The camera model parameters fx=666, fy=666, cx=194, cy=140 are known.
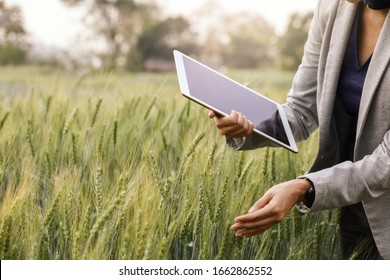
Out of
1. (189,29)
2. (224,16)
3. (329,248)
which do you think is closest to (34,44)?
(189,29)

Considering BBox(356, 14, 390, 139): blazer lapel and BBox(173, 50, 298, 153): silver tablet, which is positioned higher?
BBox(356, 14, 390, 139): blazer lapel

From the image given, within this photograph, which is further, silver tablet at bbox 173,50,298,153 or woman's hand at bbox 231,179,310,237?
silver tablet at bbox 173,50,298,153

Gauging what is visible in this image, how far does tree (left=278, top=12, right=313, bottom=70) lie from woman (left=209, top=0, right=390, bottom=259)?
14.1 meters

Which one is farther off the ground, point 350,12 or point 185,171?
point 350,12

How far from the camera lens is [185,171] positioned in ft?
4.57

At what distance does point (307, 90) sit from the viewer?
164 centimetres

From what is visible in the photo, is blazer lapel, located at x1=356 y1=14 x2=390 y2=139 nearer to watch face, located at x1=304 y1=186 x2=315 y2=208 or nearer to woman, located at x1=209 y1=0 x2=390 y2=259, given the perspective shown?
woman, located at x1=209 y1=0 x2=390 y2=259

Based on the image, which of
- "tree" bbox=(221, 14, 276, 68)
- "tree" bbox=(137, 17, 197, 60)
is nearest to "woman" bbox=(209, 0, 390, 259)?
"tree" bbox=(137, 17, 197, 60)

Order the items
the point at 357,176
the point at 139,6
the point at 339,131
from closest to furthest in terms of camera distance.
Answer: the point at 357,176 → the point at 339,131 → the point at 139,6

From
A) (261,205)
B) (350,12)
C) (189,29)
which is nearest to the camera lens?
(261,205)

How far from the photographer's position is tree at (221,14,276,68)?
19.6m

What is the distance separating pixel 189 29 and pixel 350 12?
16.4 meters

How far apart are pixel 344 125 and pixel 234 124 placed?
360 mm
